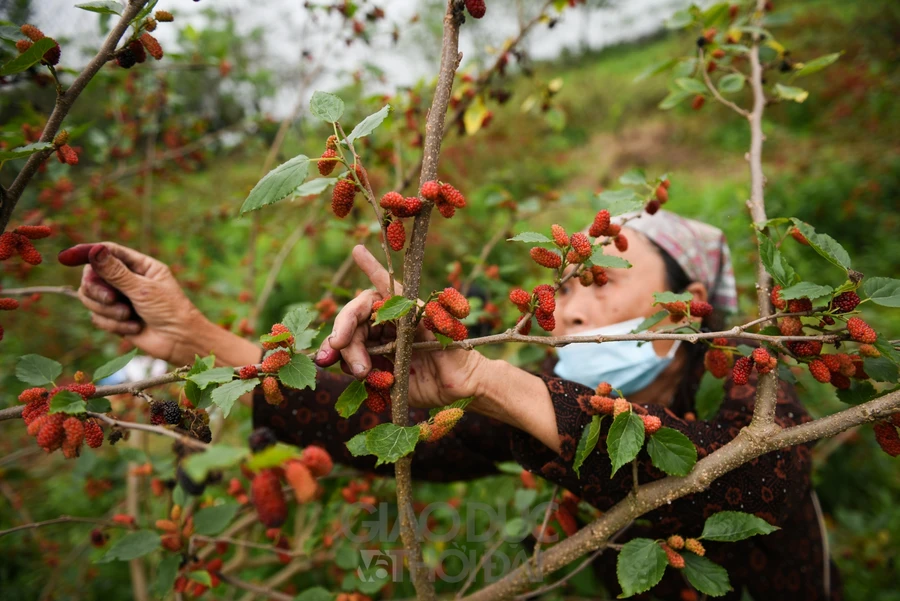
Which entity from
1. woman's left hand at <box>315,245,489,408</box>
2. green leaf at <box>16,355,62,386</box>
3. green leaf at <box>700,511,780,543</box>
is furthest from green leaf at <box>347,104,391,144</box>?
green leaf at <box>700,511,780,543</box>

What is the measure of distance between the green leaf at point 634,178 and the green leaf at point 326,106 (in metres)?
0.62

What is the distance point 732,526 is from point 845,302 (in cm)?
37

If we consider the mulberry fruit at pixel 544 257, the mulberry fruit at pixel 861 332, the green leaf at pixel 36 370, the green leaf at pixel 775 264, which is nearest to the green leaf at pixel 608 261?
the mulberry fruit at pixel 544 257

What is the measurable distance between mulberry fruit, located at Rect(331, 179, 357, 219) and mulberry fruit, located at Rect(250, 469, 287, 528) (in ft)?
1.01

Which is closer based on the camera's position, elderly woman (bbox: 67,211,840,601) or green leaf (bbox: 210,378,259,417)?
green leaf (bbox: 210,378,259,417)

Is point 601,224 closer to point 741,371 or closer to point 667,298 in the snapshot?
point 667,298

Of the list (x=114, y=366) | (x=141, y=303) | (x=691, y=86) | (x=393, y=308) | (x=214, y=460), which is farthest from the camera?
(x=691, y=86)

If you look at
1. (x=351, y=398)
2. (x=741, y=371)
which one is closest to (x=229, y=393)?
(x=351, y=398)

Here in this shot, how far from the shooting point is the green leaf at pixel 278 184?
0.59 m

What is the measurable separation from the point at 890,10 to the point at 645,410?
643cm

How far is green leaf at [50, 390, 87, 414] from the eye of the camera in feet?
1.96

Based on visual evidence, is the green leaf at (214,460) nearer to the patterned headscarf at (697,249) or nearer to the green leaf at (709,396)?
the green leaf at (709,396)

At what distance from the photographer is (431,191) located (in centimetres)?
60

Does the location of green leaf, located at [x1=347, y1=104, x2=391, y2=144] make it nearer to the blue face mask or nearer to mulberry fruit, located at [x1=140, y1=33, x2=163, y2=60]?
mulberry fruit, located at [x1=140, y1=33, x2=163, y2=60]
